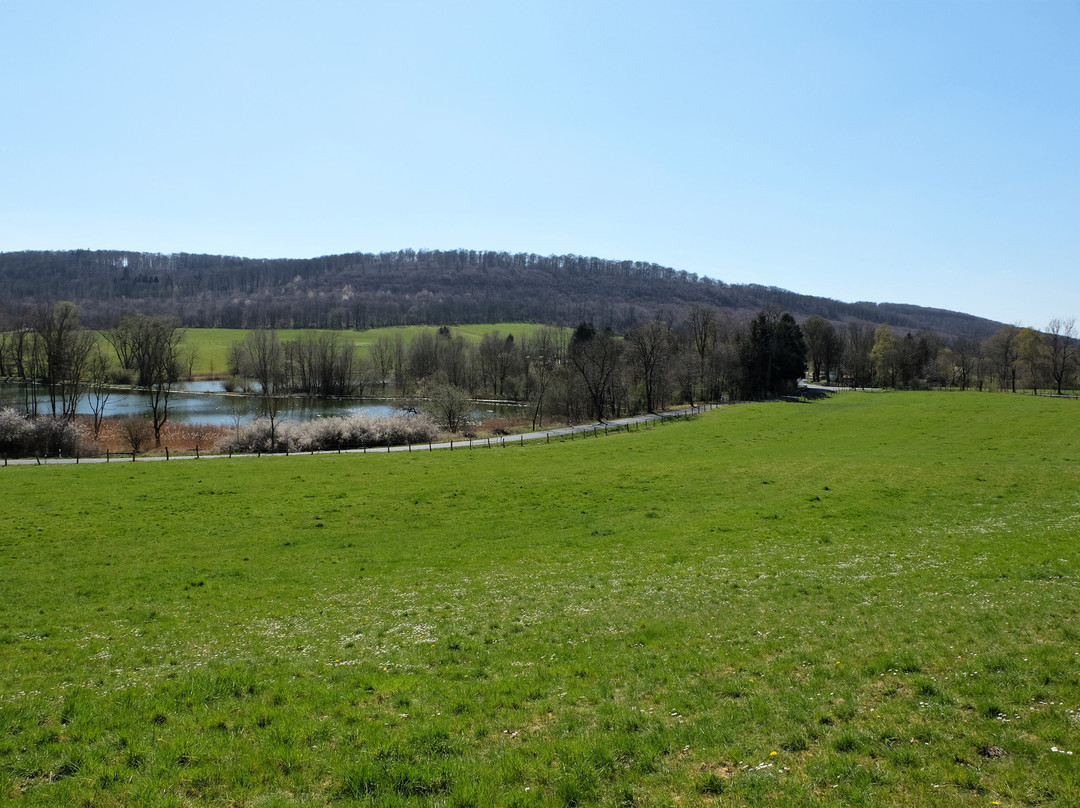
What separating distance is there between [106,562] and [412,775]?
16.2 m

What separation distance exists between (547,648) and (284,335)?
16137cm

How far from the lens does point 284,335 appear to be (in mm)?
156375

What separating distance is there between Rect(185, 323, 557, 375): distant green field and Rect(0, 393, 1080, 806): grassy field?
12098cm

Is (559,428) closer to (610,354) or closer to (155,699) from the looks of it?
(610,354)

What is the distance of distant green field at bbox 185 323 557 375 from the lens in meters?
142

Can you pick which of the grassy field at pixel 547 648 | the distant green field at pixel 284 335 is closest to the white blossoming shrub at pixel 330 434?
the grassy field at pixel 547 648

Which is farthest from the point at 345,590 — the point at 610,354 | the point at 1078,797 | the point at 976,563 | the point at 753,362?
the point at 753,362

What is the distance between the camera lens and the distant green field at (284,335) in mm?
141750

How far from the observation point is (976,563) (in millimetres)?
15250

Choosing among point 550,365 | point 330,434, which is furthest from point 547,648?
point 550,365

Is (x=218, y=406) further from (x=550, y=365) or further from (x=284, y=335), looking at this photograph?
(x=284, y=335)

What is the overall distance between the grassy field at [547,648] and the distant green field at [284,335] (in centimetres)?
12098

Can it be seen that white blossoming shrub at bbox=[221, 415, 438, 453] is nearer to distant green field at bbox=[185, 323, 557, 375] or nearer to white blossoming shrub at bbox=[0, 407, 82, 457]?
white blossoming shrub at bbox=[0, 407, 82, 457]

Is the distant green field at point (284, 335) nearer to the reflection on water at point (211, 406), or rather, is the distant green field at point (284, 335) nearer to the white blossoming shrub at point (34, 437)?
the reflection on water at point (211, 406)
